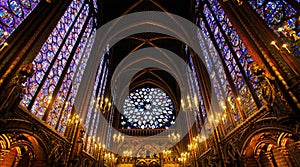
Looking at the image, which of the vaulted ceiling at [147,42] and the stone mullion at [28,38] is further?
the vaulted ceiling at [147,42]

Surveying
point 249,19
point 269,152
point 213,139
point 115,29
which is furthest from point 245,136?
point 115,29

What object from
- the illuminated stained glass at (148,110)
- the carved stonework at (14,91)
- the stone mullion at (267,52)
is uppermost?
the illuminated stained glass at (148,110)

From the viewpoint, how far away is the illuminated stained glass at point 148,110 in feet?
71.5

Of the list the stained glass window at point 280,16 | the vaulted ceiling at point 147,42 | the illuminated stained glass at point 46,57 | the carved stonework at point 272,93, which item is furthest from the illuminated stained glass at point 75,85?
the stained glass window at point 280,16

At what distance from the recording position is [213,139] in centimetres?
1011

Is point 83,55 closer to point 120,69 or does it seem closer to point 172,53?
point 120,69

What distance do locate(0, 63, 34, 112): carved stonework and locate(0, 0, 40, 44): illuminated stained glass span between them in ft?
3.95

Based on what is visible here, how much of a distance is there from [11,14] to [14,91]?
2.93 m

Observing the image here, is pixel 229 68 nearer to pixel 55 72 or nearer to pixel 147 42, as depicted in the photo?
pixel 55 72

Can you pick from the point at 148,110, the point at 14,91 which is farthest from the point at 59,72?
the point at 148,110

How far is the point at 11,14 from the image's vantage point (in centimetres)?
573

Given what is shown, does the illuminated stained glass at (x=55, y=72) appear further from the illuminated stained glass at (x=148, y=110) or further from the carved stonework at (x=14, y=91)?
the illuminated stained glass at (x=148, y=110)

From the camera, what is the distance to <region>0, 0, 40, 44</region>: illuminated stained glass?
5.33 meters

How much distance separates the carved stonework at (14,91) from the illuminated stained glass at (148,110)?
17.5 meters
